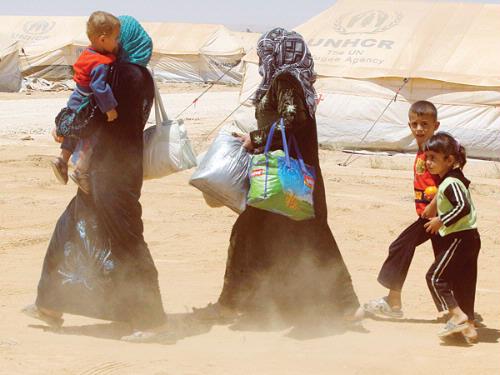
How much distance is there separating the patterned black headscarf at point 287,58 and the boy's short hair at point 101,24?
2.49 ft

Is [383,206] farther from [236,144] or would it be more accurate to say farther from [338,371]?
[338,371]

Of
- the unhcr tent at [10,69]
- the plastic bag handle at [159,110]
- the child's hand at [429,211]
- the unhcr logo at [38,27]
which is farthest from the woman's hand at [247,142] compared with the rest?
the unhcr logo at [38,27]

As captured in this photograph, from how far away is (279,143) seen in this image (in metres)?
4.56

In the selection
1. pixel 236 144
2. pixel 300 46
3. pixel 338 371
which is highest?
pixel 300 46

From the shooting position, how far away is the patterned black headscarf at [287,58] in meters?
4.49

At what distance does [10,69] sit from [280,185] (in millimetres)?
24019

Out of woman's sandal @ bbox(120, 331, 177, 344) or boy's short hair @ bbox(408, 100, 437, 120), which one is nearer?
woman's sandal @ bbox(120, 331, 177, 344)

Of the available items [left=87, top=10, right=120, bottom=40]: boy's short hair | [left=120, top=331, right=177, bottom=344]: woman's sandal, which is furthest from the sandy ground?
[left=87, top=10, right=120, bottom=40]: boy's short hair

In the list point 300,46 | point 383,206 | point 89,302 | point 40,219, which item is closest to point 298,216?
point 300,46

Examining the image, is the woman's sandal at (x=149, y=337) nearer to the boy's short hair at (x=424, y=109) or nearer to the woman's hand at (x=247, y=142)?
the woman's hand at (x=247, y=142)

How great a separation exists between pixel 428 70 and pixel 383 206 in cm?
534

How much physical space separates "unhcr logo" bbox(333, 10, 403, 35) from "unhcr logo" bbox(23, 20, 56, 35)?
18231mm

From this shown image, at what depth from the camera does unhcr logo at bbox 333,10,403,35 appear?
48.9 ft

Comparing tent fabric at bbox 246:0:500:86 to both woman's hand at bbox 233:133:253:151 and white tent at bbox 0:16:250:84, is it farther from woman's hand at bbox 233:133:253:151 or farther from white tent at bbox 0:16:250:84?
white tent at bbox 0:16:250:84
